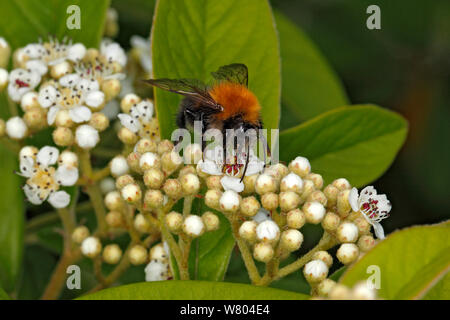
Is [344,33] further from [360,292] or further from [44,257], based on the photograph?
[360,292]

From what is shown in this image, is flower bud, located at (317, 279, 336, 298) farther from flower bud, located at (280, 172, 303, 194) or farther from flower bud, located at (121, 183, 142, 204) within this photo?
flower bud, located at (121, 183, 142, 204)

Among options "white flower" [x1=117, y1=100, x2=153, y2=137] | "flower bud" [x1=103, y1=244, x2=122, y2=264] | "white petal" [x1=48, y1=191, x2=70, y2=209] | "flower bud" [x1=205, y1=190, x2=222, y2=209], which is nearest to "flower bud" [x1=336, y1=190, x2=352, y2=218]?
"flower bud" [x1=205, y1=190, x2=222, y2=209]

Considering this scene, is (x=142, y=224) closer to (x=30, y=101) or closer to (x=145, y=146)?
(x=145, y=146)

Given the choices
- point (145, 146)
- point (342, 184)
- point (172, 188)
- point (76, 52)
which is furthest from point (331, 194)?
point (76, 52)

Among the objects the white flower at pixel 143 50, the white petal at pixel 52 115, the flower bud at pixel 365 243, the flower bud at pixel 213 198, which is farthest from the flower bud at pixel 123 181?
the white flower at pixel 143 50

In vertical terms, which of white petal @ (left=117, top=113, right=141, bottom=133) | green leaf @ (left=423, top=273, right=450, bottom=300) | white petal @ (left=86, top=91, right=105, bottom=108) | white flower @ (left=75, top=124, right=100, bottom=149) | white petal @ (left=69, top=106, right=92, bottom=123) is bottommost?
green leaf @ (left=423, top=273, right=450, bottom=300)

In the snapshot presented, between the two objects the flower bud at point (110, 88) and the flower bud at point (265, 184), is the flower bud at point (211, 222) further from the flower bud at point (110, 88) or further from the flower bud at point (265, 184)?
the flower bud at point (110, 88)

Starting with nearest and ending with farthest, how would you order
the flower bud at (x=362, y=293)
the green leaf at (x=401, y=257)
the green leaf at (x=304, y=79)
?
the flower bud at (x=362, y=293) < the green leaf at (x=401, y=257) < the green leaf at (x=304, y=79)
